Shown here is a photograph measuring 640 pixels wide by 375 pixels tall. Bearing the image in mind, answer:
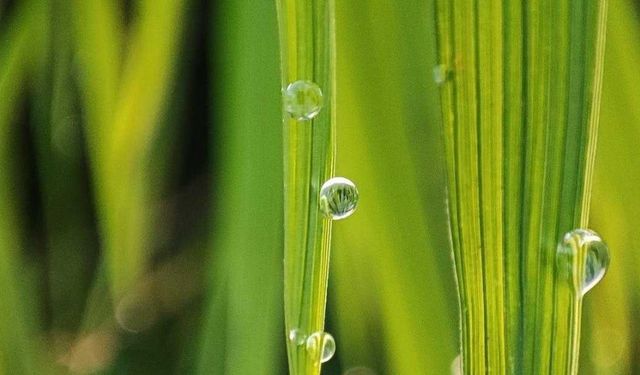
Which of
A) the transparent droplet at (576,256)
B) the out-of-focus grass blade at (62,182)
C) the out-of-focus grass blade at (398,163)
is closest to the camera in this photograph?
the transparent droplet at (576,256)

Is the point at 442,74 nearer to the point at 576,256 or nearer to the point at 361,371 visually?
the point at 576,256

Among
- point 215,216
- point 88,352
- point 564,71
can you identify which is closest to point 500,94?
point 564,71

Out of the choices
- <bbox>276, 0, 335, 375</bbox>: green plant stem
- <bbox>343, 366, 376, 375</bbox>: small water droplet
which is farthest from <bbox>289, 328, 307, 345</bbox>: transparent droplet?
<bbox>343, 366, 376, 375</bbox>: small water droplet

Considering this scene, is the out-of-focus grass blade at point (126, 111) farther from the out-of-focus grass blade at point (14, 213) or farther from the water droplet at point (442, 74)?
the water droplet at point (442, 74)

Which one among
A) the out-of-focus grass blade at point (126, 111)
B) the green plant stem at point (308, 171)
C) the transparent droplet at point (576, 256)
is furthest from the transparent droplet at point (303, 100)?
the out-of-focus grass blade at point (126, 111)

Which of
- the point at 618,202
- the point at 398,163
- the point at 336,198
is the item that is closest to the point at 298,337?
the point at 336,198

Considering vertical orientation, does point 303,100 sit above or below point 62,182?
above

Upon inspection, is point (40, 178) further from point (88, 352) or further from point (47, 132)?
point (88, 352)
